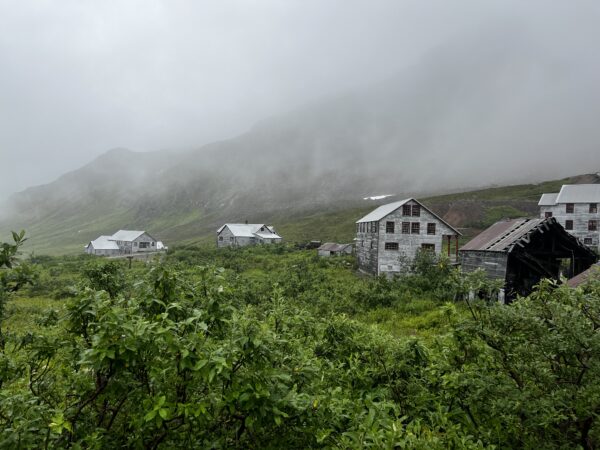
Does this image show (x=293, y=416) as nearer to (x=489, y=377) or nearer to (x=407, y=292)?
(x=489, y=377)

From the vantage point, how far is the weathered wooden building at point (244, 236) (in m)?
88.6

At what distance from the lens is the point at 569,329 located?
15.0 feet

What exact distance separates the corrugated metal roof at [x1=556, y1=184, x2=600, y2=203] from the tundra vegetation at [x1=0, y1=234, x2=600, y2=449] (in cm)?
7058

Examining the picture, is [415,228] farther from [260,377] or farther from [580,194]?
[580,194]

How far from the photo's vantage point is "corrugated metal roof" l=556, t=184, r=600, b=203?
200 feet

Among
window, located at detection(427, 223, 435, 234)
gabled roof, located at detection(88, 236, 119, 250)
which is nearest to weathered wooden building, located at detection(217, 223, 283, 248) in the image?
gabled roof, located at detection(88, 236, 119, 250)

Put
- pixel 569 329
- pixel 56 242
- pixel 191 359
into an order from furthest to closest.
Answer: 1. pixel 56 242
2. pixel 569 329
3. pixel 191 359

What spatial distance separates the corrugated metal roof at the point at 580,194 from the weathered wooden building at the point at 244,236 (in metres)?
57.3

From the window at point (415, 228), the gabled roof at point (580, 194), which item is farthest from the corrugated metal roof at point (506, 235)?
the gabled roof at point (580, 194)

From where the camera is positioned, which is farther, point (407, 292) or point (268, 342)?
point (407, 292)

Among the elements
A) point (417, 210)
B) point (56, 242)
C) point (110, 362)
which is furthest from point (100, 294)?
point (56, 242)

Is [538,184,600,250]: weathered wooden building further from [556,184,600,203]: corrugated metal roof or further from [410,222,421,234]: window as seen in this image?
[410,222,421,234]: window

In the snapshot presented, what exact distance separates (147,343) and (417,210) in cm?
4061

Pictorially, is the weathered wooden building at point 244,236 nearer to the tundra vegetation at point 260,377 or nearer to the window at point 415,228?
the window at point 415,228
